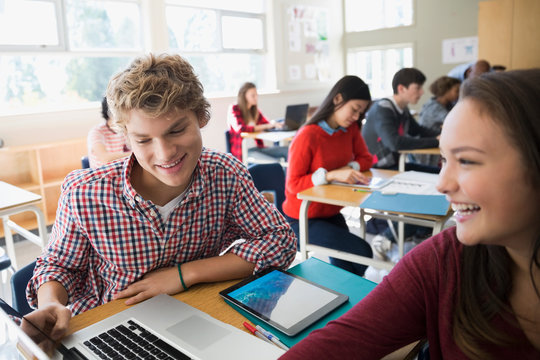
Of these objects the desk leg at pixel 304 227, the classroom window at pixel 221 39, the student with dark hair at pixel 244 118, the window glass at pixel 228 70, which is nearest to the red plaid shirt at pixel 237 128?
the student with dark hair at pixel 244 118

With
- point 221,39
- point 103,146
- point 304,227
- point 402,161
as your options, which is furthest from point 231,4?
point 304,227

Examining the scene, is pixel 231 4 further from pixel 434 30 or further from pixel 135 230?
pixel 135 230

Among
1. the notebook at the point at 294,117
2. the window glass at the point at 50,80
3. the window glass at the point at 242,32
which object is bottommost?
the notebook at the point at 294,117

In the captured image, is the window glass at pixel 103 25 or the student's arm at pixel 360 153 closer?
the student's arm at pixel 360 153

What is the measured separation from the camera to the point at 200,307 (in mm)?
986

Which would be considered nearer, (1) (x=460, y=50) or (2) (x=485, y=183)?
(2) (x=485, y=183)

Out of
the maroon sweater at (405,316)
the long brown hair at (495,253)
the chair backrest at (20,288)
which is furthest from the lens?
the chair backrest at (20,288)

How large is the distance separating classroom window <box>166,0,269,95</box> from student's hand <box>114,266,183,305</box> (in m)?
4.45

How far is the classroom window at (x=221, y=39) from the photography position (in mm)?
5531

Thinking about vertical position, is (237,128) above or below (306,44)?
below

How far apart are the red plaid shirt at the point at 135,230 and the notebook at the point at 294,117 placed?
13.0ft

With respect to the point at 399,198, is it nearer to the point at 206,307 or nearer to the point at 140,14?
the point at 206,307

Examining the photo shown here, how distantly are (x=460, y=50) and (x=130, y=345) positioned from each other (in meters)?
7.52

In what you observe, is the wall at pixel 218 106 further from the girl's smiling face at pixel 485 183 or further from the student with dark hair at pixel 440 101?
the student with dark hair at pixel 440 101
